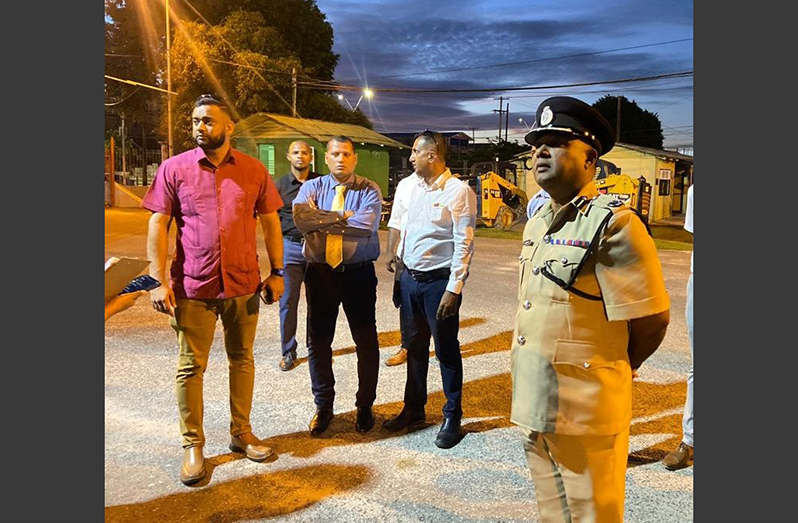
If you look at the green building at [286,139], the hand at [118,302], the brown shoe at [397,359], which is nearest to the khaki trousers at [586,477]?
the hand at [118,302]

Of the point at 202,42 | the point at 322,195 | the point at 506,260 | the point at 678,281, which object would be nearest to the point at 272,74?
the point at 202,42

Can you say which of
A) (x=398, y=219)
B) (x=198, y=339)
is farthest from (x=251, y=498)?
(x=398, y=219)

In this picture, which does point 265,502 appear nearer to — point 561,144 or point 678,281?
point 561,144

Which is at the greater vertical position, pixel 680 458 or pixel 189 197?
pixel 189 197

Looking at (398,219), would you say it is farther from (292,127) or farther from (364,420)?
(292,127)

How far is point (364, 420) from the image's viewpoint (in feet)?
14.8

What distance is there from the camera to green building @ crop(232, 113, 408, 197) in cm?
2716

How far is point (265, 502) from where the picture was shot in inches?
136

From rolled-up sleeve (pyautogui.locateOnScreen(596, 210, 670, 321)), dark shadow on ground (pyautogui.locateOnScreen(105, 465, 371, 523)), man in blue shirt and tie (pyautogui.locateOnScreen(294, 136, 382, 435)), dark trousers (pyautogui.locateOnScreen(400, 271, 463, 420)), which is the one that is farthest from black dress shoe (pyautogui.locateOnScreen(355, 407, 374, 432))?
rolled-up sleeve (pyautogui.locateOnScreen(596, 210, 670, 321))

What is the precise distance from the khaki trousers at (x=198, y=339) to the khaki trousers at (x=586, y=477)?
2.11m

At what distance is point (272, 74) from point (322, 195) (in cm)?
2538

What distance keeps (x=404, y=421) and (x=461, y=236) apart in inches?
51.2

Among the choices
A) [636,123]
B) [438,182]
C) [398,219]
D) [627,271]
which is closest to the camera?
[627,271]

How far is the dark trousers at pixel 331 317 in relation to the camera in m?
4.45
